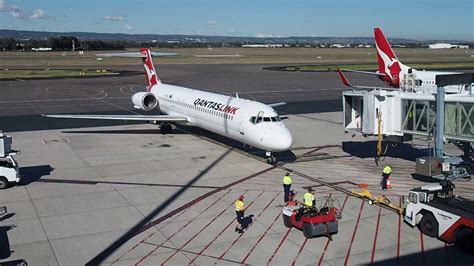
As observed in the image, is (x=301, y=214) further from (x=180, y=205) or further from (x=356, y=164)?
(x=356, y=164)

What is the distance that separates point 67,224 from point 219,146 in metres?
15.4

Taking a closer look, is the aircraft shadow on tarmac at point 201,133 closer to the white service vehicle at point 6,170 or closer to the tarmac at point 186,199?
the tarmac at point 186,199

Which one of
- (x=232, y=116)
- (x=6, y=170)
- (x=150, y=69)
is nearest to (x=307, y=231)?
(x=232, y=116)

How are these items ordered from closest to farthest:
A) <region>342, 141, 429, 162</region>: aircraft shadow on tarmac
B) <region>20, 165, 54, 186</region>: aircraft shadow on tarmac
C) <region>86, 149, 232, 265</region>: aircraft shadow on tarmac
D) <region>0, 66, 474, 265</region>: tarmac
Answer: <region>86, 149, 232, 265</region>: aircraft shadow on tarmac, <region>0, 66, 474, 265</region>: tarmac, <region>20, 165, 54, 186</region>: aircraft shadow on tarmac, <region>342, 141, 429, 162</region>: aircraft shadow on tarmac

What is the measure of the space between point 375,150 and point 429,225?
15054 mm

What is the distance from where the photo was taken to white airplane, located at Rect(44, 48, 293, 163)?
26.6 meters

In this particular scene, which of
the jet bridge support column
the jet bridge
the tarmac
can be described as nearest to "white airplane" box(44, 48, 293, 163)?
the tarmac

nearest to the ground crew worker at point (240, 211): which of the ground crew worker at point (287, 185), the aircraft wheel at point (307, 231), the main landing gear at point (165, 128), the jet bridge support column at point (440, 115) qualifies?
the aircraft wheel at point (307, 231)

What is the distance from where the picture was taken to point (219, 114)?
1217 inches

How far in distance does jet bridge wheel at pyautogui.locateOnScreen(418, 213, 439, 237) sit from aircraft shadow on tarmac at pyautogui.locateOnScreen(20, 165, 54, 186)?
55.6ft

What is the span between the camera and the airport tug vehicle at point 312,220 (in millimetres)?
16828

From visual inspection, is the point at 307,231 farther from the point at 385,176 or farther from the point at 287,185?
the point at 385,176

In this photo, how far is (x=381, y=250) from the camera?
1598cm

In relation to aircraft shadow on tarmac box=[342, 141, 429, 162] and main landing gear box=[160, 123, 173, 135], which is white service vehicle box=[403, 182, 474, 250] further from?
main landing gear box=[160, 123, 173, 135]
